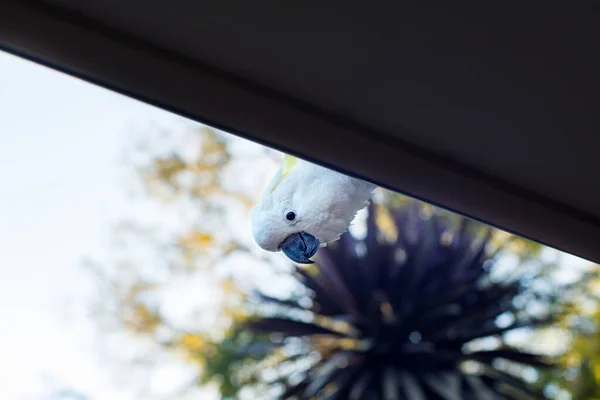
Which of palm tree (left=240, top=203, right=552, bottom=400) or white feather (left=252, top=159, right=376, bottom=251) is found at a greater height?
palm tree (left=240, top=203, right=552, bottom=400)

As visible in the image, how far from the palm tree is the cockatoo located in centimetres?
198

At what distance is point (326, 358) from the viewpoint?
2908mm

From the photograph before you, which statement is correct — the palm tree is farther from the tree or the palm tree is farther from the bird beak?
the bird beak

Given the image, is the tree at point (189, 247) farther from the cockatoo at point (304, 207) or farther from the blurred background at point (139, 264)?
the cockatoo at point (304, 207)

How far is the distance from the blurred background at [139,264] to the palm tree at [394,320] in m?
0.13

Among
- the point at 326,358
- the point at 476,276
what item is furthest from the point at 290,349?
the point at 476,276

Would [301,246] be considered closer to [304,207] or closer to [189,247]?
[304,207]

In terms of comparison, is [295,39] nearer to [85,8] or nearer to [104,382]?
[85,8]

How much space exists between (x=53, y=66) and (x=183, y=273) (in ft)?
11.0

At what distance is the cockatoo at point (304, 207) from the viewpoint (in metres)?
0.84

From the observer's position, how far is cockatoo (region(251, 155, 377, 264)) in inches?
33.1

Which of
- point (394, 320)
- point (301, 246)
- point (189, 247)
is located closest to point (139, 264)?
point (189, 247)

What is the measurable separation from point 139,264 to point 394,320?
1.79m

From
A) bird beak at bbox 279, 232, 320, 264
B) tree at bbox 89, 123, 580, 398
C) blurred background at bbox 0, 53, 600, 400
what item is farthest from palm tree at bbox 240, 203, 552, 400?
bird beak at bbox 279, 232, 320, 264
